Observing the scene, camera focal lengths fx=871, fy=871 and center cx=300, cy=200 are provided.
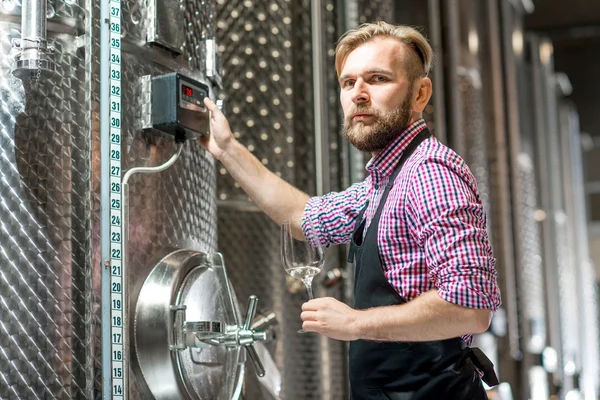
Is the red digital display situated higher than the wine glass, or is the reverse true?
the red digital display

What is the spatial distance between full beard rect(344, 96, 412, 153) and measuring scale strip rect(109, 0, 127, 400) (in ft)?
2.31

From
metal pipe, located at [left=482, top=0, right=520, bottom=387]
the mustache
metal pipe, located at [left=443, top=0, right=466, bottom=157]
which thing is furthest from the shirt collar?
metal pipe, located at [left=482, top=0, right=520, bottom=387]

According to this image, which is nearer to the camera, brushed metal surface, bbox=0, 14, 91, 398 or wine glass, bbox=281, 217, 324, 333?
brushed metal surface, bbox=0, 14, 91, 398

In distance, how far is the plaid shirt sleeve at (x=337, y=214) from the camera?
290 cm

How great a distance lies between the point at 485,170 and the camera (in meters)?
6.82

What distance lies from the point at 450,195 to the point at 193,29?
1.17 m

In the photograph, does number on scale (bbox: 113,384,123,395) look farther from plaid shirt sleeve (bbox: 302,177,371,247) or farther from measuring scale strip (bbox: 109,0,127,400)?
plaid shirt sleeve (bbox: 302,177,371,247)

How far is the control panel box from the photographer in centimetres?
265

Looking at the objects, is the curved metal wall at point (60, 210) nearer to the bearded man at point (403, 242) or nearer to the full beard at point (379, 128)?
the bearded man at point (403, 242)

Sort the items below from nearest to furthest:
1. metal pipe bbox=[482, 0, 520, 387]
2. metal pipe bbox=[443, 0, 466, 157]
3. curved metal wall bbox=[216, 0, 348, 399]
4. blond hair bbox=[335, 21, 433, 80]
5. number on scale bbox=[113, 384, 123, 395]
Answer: number on scale bbox=[113, 384, 123, 395] → blond hair bbox=[335, 21, 433, 80] → curved metal wall bbox=[216, 0, 348, 399] → metal pipe bbox=[443, 0, 466, 157] → metal pipe bbox=[482, 0, 520, 387]

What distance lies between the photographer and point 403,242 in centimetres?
242

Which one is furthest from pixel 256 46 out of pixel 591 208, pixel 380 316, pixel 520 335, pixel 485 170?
pixel 591 208

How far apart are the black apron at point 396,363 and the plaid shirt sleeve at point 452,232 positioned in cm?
15

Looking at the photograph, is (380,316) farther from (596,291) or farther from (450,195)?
(596,291)
